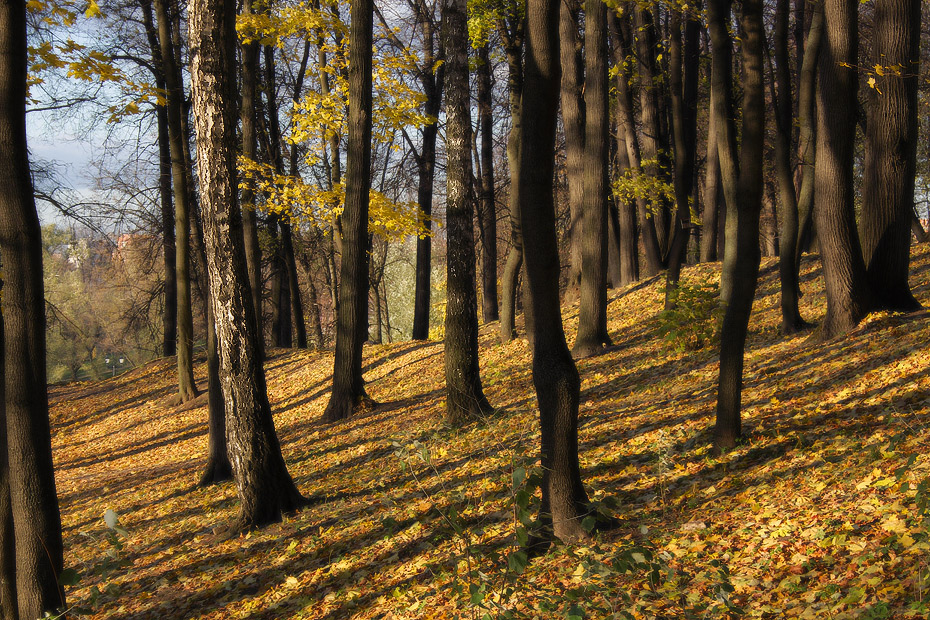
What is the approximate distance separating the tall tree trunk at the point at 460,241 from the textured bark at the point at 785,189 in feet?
14.1

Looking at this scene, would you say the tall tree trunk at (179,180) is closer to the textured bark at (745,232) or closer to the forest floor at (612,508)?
the forest floor at (612,508)

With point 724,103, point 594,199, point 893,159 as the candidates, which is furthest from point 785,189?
point 594,199

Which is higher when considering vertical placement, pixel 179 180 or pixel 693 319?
pixel 179 180

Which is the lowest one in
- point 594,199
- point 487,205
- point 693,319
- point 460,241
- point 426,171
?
point 693,319

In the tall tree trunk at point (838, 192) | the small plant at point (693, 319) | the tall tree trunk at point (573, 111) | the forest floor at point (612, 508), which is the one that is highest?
the tall tree trunk at point (573, 111)

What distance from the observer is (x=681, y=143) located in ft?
40.8

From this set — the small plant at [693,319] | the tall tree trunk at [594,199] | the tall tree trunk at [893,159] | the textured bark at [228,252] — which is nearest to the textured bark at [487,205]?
the tall tree trunk at [594,199]

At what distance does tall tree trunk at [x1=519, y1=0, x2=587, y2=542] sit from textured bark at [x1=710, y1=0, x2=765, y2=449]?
6.03 feet

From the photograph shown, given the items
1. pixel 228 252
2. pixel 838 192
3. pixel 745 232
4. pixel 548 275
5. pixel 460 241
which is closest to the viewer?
pixel 548 275

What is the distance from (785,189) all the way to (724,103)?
2176 mm

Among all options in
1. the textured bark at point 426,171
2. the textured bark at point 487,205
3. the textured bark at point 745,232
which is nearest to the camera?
the textured bark at point 745,232

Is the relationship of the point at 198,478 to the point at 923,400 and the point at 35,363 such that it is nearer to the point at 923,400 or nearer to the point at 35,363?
Answer: the point at 35,363

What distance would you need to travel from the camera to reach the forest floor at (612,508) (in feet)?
12.2

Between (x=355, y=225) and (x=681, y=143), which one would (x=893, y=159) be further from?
(x=355, y=225)
